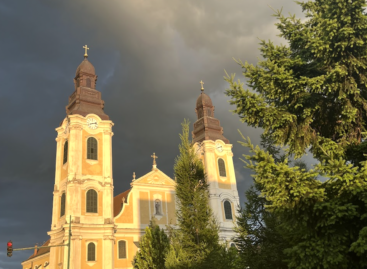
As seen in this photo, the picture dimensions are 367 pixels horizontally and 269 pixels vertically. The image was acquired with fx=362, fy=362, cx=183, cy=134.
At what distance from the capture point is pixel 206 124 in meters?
46.3

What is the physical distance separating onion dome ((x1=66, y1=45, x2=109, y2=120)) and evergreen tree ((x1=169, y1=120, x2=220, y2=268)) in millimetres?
22163

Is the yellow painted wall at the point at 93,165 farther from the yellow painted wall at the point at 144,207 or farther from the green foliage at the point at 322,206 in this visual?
the green foliage at the point at 322,206

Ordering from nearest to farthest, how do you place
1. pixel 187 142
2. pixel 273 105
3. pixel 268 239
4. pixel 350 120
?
pixel 350 120 → pixel 273 105 → pixel 268 239 → pixel 187 142

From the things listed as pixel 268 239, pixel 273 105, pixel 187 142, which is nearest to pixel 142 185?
pixel 187 142

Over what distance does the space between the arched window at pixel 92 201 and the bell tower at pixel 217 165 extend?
13.3 m

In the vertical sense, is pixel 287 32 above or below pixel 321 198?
above

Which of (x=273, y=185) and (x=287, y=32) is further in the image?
(x=287, y=32)

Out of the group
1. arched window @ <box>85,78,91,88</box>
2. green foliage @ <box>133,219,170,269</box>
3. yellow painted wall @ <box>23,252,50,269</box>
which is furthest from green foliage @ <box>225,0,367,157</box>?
yellow painted wall @ <box>23,252,50,269</box>

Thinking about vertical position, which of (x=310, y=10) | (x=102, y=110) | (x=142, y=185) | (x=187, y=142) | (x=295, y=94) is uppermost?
(x=102, y=110)

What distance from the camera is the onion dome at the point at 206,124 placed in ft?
151

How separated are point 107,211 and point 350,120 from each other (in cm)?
2850

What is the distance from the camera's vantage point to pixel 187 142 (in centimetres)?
1802

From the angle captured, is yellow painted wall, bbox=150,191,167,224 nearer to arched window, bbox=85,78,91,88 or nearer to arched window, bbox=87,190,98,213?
arched window, bbox=87,190,98,213

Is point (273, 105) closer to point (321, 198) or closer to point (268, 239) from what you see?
point (321, 198)
